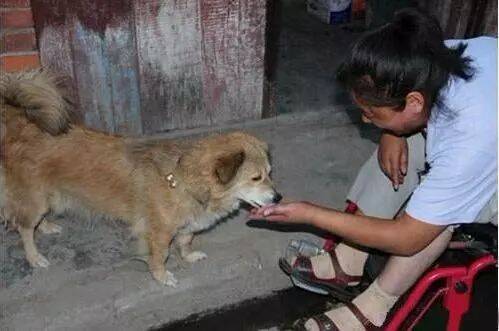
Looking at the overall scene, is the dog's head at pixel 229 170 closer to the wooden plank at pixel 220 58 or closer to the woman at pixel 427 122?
the woman at pixel 427 122

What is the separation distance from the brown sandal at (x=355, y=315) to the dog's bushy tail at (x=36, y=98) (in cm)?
166

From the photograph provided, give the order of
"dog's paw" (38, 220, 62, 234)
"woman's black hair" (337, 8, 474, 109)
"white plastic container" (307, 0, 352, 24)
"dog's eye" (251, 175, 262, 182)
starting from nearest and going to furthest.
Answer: "woman's black hair" (337, 8, 474, 109), "dog's eye" (251, 175, 262, 182), "dog's paw" (38, 220, 62, 234), "white plastic container" (307, 0, 352, 24)

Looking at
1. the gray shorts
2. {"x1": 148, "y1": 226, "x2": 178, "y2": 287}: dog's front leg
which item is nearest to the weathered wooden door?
{"x1": 148, "y1": 226, "x2": 178, "y2": 287}: dog's front leg

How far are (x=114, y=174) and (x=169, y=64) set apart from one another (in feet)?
3.57

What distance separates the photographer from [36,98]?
9.53 ft

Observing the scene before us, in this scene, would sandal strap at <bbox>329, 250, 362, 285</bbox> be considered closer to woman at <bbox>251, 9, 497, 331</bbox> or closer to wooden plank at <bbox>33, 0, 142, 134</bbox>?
woman at <bbox>251, 9, 497, 331</bbox>

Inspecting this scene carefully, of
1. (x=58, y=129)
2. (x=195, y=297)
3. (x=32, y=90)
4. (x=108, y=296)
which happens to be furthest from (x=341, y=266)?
(x=32, y=90)

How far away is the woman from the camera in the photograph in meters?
2.07

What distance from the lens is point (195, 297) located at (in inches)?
124

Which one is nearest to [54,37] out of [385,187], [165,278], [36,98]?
[36,98]

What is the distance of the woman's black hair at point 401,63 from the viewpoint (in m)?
2.05

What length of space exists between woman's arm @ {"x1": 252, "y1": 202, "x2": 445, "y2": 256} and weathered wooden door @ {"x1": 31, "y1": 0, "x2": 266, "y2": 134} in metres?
1.65

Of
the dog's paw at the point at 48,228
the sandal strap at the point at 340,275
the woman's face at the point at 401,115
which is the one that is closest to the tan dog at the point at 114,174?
the dog's paw at the point at 48,228

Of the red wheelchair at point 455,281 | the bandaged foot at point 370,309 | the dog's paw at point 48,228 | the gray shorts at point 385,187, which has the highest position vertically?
the gray shorts at point 385,187
